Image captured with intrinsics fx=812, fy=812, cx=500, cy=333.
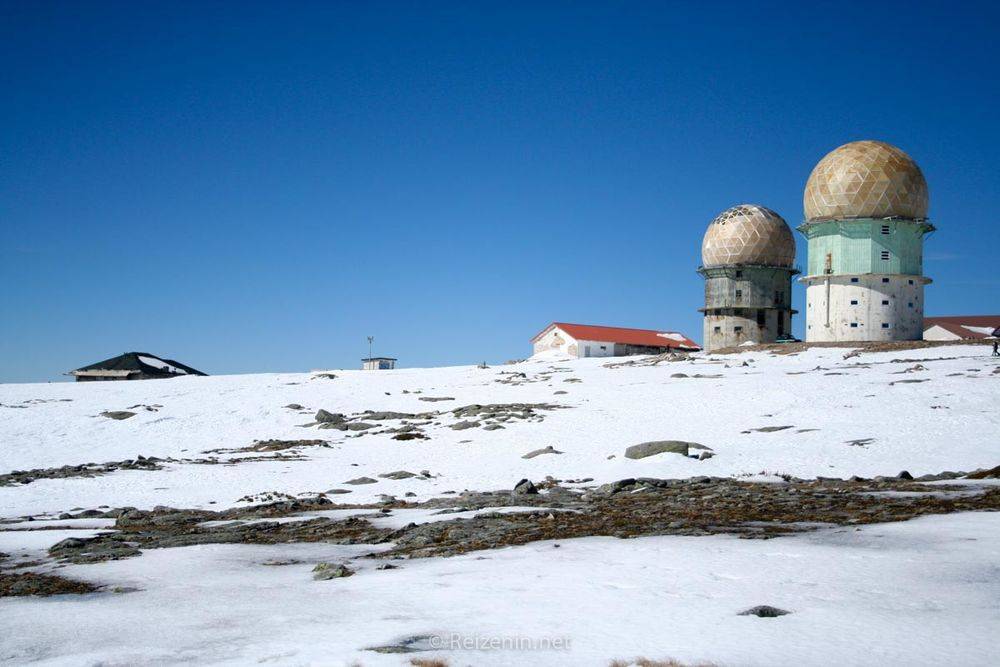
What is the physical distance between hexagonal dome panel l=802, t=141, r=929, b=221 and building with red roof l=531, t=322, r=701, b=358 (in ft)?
67.3

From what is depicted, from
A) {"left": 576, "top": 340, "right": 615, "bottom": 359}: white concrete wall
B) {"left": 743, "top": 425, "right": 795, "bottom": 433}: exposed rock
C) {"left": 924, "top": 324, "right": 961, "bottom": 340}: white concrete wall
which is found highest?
{"left": 924, "top": 324, "right": 961, "bottom": 340}: white concrete wall

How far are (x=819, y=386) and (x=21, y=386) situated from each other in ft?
146

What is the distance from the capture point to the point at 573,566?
9961mm

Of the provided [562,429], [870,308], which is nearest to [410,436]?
[562,429]

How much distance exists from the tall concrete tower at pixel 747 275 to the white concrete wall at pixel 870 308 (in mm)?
7823

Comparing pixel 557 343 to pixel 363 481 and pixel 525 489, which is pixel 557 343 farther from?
pixel 525 489

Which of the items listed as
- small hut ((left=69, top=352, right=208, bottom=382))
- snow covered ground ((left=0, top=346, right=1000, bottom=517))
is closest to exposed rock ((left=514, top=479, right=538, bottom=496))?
snow covered ground ((left=0, top=346, right=1000, bottom=517))

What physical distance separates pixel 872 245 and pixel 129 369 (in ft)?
172

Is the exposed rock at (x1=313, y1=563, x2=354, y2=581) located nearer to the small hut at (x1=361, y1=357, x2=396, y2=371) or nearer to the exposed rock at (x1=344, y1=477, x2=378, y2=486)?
the exposed rock at (x1=344, y1=477, x2=378, y2=486)

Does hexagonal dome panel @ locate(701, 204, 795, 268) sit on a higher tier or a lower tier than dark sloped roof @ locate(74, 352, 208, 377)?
higher

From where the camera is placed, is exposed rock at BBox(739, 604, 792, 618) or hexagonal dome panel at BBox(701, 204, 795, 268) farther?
Answer: hexagonal dome panel at BBox(701, 204, 795, 268)

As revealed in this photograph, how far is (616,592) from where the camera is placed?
341 inches

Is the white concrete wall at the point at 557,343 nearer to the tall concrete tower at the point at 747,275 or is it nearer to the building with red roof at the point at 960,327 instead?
the tall concrete tower at the point at 747,275

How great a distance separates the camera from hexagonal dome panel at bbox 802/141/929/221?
47.6 metres
